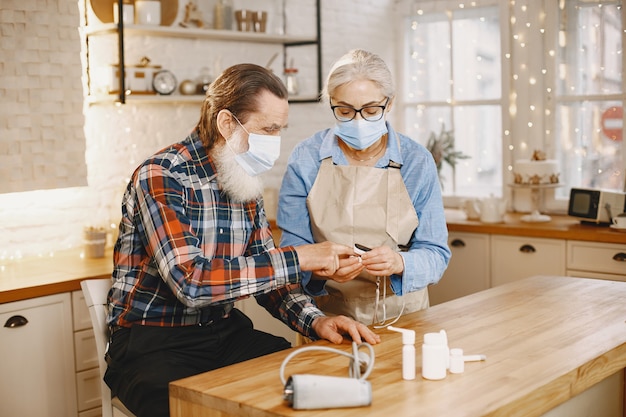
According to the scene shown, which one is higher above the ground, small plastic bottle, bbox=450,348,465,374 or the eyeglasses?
the eyeglasses

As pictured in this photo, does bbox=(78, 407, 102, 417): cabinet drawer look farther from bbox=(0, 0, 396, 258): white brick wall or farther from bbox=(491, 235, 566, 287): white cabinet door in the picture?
bbox=(491, 235, 566, 287): white cabinet door

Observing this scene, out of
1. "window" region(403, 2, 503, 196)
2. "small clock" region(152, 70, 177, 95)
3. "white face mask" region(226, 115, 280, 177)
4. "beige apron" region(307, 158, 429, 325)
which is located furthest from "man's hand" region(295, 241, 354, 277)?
"window" region(403, 2, 503, 196)

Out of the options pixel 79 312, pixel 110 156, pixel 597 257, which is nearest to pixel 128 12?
pixel 110 156

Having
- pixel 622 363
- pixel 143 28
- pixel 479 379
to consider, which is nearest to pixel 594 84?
pixel 143 28

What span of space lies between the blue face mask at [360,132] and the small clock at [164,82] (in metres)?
1.80

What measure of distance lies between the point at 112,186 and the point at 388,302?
204cm

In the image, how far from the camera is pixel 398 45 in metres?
5.96

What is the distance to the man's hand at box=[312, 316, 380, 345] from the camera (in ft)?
7.73

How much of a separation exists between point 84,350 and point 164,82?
5.14ft

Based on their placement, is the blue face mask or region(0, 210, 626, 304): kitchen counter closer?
the blue face mask

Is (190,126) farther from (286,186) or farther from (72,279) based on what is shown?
(286,186)

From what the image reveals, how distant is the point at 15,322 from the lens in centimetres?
330

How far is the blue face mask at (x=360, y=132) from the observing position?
2.80 meters

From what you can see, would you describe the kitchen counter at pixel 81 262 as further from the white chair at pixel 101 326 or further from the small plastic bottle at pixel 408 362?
the small plastic bottle at pixel 408 362
